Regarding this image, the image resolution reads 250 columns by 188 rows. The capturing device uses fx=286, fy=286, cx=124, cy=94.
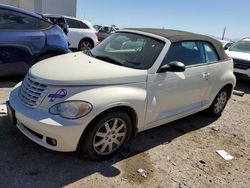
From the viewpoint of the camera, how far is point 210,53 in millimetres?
5031

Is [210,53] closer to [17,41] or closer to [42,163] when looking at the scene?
[42,163]

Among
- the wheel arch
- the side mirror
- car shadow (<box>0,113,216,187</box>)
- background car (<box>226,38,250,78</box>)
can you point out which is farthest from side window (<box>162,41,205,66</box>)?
background car (<box>226,38,250,78</box>)

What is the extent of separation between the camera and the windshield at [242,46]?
10033 mm

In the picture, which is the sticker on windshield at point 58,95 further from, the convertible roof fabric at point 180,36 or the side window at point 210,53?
the side window at point 210,53

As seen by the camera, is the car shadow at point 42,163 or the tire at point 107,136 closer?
the car shadow at point 42,163

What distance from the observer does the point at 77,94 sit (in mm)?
3148

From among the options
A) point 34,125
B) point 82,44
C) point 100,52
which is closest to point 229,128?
point 100,52

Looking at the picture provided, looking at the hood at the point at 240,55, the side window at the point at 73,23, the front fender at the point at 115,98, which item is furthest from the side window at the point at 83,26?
the front fender at the point at 115,98

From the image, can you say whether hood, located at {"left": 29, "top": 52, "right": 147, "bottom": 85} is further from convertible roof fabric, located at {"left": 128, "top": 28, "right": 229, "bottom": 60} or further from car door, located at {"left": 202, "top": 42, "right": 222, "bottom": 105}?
car door, located at {"left": 202, "top": 42, "right": 222, "bottom": 105}

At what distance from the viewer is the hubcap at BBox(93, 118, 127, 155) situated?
3.38 meters

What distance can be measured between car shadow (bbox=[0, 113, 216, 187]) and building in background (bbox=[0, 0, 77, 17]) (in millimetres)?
19758

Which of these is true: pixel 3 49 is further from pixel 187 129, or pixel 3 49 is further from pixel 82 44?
pixel 82 44

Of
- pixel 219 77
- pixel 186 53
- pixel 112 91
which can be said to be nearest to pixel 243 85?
pixel 219 77

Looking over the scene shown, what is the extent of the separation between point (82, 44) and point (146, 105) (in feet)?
28.3
